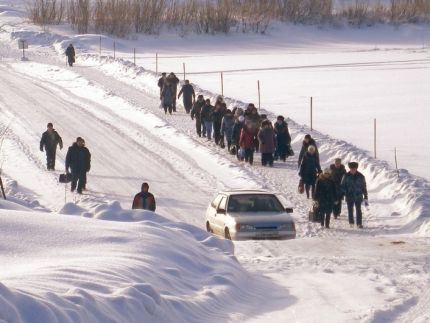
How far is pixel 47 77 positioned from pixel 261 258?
33.8 metres

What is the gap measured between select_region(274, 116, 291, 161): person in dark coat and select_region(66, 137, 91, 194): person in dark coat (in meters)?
5.68

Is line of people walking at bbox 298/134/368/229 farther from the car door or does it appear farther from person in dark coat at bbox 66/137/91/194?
person in dark coat at bbox 66/137/91/194

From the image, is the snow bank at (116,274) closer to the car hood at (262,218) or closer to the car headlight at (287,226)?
the car hood at (262,218)

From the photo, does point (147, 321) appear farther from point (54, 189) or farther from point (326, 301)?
point (54, 189)

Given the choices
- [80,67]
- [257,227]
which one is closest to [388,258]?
[257,227]

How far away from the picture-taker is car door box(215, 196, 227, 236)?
779 inches

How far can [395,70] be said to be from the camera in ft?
183

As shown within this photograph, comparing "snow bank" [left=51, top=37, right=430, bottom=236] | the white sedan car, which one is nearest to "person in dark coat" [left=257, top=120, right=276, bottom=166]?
"snow bank" [left=51, top=37, right=430, bottom=236]

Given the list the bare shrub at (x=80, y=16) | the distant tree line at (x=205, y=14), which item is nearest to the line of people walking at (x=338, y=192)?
the distant tree line at (x=205, y=14)

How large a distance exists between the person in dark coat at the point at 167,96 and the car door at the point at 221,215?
16687 mm

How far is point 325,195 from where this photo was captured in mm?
21094

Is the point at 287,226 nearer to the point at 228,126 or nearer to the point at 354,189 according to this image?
the point at 354,189

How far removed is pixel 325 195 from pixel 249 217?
86.4 inches

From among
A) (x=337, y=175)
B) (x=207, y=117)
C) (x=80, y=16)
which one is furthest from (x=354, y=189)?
(x=80, y=16)
